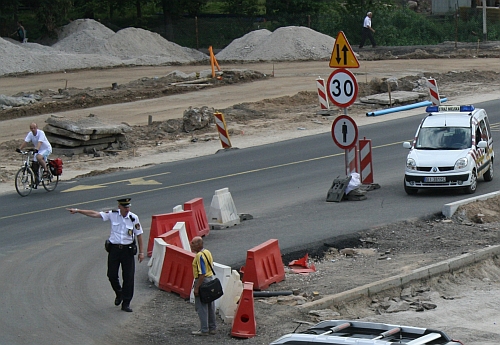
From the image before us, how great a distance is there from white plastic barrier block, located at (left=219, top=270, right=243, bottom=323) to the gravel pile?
129 ft

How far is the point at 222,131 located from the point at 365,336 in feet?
69.5

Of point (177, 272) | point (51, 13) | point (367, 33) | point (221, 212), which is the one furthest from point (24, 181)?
point (51, 13)

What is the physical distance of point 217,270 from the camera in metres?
12.1

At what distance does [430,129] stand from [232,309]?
34.4 feet

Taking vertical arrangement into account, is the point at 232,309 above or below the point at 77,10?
below

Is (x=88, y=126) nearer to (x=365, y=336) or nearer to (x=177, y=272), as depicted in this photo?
(x=177, y=272)

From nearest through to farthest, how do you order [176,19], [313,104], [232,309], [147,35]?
[232,309] → [313,104] → [147,35] → [176,19]

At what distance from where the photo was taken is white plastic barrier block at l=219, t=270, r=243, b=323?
11773 millimetres

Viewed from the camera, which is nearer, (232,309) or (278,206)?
(232,309)

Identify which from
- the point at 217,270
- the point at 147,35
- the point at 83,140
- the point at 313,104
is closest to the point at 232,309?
the point at 217,270

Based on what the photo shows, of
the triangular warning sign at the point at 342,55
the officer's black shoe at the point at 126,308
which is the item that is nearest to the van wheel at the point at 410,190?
the triangular warning sign at the point at 342,55

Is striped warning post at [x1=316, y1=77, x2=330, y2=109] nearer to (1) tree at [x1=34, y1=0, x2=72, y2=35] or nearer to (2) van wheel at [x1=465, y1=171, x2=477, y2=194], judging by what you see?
(2) van wheel at [x1=465, y1=171, x2=477, y2=194]

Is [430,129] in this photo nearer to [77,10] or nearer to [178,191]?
[178,191]

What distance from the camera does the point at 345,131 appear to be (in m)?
18.6
